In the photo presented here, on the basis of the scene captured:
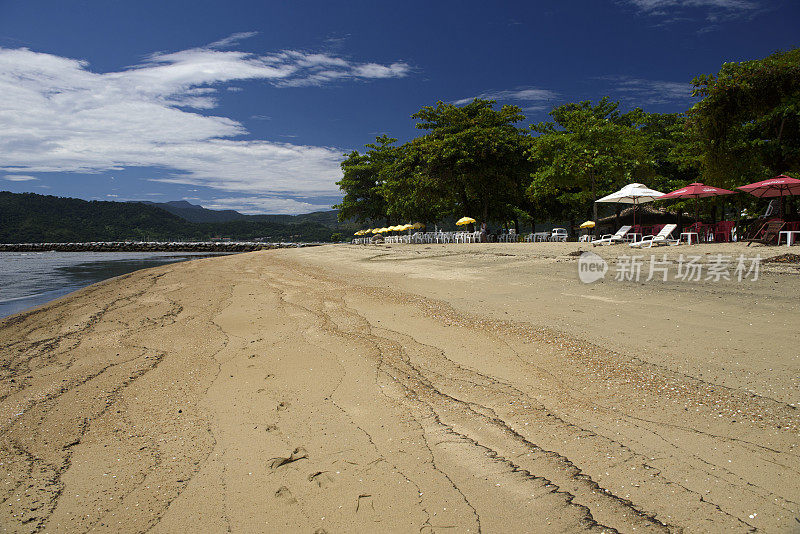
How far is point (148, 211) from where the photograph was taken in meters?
132

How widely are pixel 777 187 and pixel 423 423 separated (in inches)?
646

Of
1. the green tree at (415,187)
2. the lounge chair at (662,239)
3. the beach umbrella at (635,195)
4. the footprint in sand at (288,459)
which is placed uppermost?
the green tree at (415,187)

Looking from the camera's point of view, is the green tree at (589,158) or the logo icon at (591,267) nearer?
the logo icon at (591,267)

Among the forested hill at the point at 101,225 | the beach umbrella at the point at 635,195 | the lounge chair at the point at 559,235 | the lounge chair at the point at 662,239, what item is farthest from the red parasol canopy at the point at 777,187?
the forested hill at the point at 101,225

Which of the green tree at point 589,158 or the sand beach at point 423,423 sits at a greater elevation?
the green tree at point 589,158

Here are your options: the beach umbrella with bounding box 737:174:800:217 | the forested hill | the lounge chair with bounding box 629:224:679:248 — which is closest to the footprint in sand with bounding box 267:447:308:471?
the lounge chair with bounding box 629:224:679:248

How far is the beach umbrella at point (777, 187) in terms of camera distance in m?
12.3

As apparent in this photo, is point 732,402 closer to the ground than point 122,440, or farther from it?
farther from it

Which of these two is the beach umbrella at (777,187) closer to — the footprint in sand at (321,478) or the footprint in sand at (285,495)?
the footprint in sand at (321,478)

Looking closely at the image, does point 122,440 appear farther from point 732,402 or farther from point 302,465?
point 732,402

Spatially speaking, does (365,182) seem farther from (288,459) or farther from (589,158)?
(288,459)

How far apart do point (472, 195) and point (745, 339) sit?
27.7 meters

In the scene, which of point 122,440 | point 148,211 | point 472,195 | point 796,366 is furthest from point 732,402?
point 148,211

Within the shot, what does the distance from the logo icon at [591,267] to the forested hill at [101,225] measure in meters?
103
